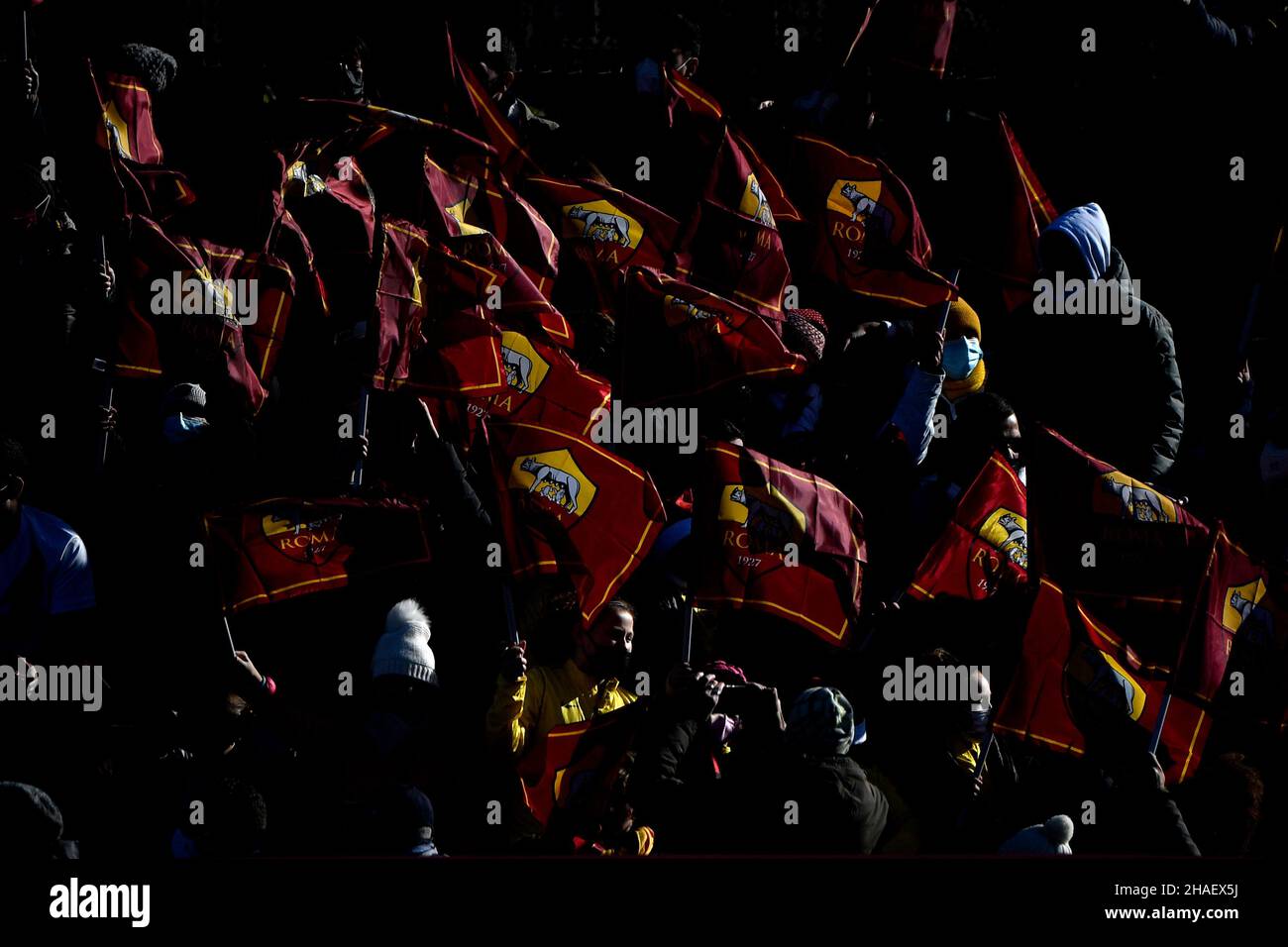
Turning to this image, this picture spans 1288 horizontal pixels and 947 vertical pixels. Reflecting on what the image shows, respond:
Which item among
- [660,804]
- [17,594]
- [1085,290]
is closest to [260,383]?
[17,594]

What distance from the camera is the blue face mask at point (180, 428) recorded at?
9.63 metres

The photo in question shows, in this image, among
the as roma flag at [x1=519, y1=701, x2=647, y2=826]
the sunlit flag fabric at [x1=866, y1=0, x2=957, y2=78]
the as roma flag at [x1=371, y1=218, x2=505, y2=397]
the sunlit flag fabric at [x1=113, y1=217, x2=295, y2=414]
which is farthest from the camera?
the sunlit flag fabric at [x1=866, y1=0, x2=957, y2=78]

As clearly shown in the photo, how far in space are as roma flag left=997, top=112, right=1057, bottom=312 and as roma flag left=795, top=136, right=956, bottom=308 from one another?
45 centimetres

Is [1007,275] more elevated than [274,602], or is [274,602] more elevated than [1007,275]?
[1007,275]

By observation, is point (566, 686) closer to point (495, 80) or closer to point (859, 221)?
point (859, 221)

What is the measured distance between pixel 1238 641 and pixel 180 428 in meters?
4.96

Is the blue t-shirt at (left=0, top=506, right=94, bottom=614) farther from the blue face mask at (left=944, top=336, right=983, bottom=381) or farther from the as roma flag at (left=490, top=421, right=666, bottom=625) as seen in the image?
the blue face mask at (left=944, top=336, right=983, bottom=381)

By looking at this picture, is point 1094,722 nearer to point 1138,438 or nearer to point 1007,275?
point 1138,438

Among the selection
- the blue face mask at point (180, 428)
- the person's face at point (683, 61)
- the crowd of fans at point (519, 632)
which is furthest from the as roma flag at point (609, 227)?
the blue face mask at point (180, 428)

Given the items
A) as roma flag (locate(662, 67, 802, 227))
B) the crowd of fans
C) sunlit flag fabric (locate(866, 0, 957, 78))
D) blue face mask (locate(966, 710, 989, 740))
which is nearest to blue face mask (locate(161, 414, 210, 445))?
the crowd of fans

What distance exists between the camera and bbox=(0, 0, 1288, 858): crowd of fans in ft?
26.4

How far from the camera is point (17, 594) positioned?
8.86 m

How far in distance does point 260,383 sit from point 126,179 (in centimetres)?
134

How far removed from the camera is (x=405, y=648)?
873cm
